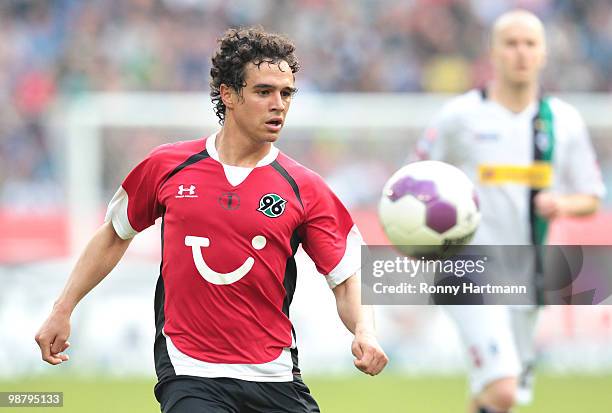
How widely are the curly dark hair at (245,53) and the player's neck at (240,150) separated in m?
0.21

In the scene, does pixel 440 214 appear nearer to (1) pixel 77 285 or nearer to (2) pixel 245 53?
(2) pixel 245 53

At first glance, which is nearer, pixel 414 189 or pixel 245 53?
pixel 245 53

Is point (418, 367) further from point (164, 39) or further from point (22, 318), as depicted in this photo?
point (164, 39)

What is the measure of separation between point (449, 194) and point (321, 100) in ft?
29.5

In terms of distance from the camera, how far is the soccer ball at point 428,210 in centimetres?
610

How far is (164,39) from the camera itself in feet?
56.3

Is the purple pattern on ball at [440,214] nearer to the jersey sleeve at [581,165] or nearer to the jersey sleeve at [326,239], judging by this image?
the jersey sleeve at [326,239]

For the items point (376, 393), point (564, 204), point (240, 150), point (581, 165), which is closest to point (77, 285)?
point (240, 150)

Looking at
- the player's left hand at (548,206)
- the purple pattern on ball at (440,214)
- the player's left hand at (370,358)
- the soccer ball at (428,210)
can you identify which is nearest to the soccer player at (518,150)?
the player's left hand at (548,206)

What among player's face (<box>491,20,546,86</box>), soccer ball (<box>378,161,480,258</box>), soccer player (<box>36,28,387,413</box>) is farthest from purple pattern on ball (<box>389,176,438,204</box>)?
player's face (<box>491,20,546,86</box>)

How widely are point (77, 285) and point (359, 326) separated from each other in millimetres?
1304

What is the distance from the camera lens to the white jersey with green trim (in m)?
7.65

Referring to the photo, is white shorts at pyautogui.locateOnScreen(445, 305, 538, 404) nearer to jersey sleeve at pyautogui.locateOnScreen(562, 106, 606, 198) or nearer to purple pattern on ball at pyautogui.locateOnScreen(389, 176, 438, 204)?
jersey sleeve at pyautogui.locateOnScreen(562, 106, 606, 198)

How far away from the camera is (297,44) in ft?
57.3
